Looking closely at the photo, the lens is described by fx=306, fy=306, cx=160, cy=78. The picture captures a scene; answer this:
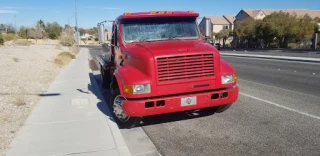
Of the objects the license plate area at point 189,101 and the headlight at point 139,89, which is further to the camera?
the license plate area at point 189,101

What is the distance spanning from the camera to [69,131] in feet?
18.2

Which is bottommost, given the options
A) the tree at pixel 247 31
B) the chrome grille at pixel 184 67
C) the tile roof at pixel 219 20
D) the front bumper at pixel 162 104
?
the front bumper at pixel 162 104

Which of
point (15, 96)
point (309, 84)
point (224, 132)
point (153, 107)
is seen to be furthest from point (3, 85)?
point (309, 84)

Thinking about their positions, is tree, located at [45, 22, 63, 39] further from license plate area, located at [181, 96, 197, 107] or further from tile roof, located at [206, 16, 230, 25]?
license plate area, located at [181, 96, 197, 107]

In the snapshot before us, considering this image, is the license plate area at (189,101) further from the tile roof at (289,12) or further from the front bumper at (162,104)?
the tile roof at (289,12)

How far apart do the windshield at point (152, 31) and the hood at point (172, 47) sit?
0.91 feet

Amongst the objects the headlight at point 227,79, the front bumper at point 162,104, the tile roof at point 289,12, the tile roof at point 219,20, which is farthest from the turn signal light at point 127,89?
the tile roof at point 219,20

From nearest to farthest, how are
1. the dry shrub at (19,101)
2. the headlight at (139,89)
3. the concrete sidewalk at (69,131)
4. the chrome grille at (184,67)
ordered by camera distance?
the concrete sidewalk at (69,131), the headlight at (139,89), the chrome grille at (184,67), the dry shrub at (19,101)

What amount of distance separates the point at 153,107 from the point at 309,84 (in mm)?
7425

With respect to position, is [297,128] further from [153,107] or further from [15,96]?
[15,96]

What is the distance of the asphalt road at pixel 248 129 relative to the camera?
4.81m

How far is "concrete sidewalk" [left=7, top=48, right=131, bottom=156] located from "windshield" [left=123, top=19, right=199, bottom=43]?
6.04 feet

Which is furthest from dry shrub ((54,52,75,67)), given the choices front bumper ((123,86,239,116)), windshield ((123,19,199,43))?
front bumper ((123,86,239,116))

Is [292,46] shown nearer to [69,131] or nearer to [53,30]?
[69,131]
